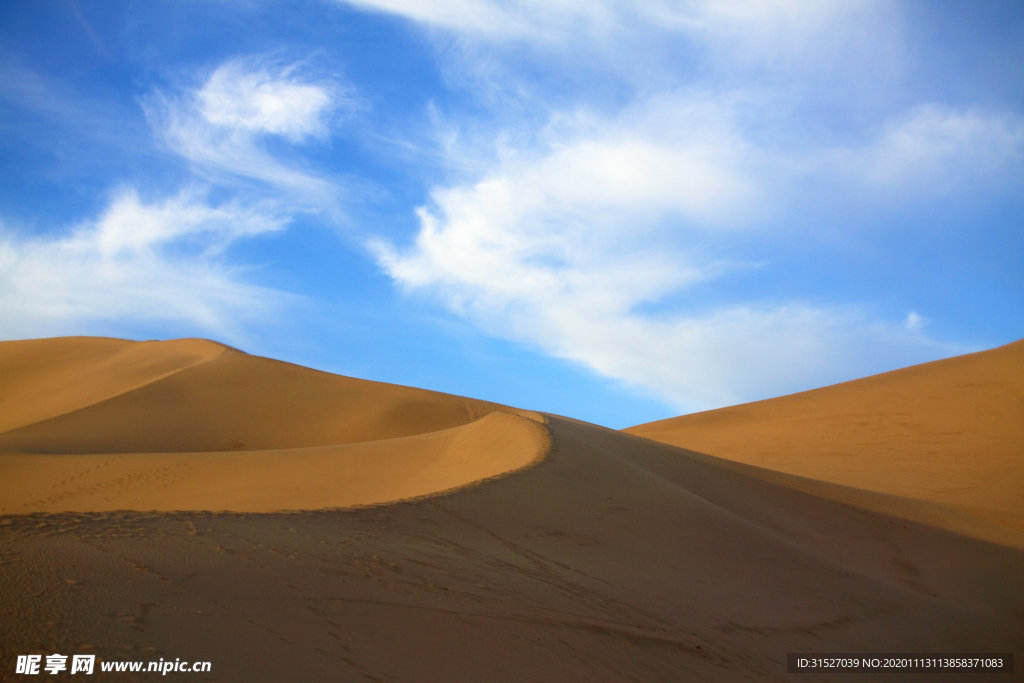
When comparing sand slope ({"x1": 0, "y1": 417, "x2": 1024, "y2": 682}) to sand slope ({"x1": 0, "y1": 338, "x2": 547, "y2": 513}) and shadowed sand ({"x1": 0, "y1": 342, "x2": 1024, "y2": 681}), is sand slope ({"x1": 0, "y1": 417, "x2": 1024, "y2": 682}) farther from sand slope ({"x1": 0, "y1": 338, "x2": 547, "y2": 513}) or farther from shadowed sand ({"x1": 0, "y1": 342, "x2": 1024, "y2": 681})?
sand slope ({"x1": 0, "y1": 338, "x2": 547, "y2": 513})

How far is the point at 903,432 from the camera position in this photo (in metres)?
22.2

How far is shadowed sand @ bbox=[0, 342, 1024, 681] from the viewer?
3.41 m

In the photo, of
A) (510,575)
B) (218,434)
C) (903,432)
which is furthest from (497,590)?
(903,432)

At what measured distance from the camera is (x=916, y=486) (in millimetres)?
16984

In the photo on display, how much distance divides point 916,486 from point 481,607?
17.0 m

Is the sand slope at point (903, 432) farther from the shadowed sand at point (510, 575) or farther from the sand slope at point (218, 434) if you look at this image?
the sand slope at point (218, 434)

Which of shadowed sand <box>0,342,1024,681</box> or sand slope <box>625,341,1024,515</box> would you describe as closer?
shadowed sand <box>0,342,1024,681</box>

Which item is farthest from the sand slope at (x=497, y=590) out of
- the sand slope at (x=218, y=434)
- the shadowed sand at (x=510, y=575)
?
the sand slope at (x=218, y=434)

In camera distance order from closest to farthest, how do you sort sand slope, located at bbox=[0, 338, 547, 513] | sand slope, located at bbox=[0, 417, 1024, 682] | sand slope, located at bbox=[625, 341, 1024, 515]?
1. sand slope, located at bbox=[0, 417, 1024, 682]
2. sand slope, located at bbox=[0, 338, 547, 513]
3. sand slope, located at bbox=[625, 341, 1024, 515]

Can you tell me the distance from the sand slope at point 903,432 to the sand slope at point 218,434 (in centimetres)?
963

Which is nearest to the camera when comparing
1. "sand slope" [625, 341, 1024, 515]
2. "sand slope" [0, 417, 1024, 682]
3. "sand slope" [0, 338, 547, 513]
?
"sand slope" [0, 417, 1024, 682]

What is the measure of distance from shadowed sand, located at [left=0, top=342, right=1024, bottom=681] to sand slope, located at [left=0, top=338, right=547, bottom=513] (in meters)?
0.18

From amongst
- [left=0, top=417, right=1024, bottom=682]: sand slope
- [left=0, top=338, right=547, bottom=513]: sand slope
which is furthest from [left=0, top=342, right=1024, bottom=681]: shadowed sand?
[left=0, top=338, right=547, bottom=513]: sand slope

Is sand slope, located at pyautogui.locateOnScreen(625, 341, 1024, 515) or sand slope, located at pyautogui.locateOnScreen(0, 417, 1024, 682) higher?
sand slope, located at pyautogui.locateOnScreen(625, 341, 1024, 515)
